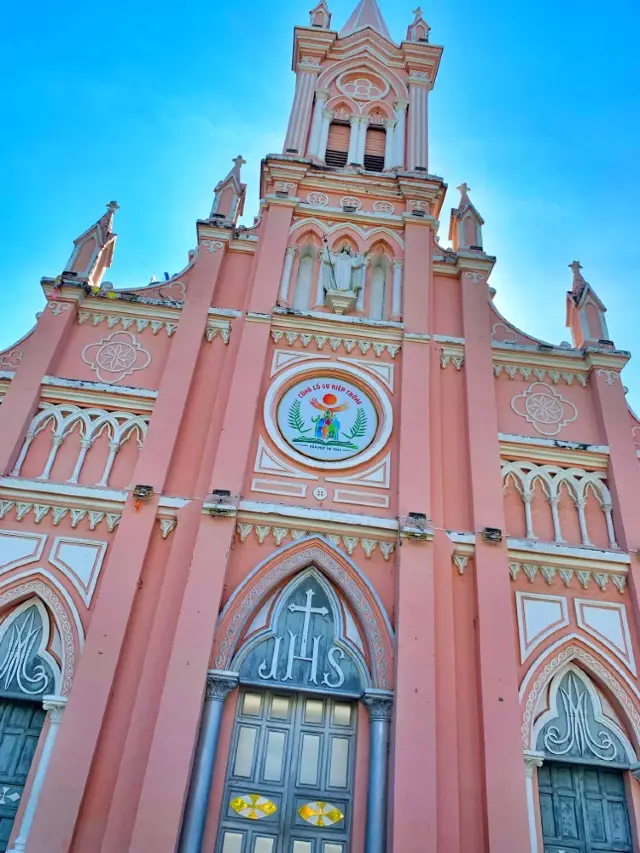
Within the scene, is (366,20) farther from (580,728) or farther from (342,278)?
(580,728)

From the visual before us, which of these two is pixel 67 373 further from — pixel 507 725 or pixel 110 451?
pixel 507 725

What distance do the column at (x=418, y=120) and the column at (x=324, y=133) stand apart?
1.71 meters

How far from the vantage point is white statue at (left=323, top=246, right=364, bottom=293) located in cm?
1159

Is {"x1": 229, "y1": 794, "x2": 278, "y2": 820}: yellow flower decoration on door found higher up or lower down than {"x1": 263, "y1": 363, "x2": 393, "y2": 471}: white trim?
lower down

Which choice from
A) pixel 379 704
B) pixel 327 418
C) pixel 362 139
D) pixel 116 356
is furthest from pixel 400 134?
pixel 379 704

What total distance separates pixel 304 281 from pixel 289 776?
7.64 metres

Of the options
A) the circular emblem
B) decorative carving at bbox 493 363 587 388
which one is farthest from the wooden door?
decorative carving at bbox 493 363 587 388

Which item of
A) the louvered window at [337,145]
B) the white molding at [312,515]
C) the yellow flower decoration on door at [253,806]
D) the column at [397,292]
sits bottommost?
Result: the yellow flower decoration on door at [253,806]

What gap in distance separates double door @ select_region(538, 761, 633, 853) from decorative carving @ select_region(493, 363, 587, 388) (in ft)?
18.2

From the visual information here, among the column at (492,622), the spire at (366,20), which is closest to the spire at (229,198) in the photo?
the column at (492,622)

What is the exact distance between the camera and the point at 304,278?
12008mm

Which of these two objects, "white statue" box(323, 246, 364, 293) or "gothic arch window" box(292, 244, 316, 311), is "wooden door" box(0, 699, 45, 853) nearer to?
"gothic arch window" box(292, 244, 316, 311)

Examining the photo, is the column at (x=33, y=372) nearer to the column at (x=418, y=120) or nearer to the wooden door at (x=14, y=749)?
the wooden door at (x=14, y=749)

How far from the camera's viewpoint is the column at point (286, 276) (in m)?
11.4
